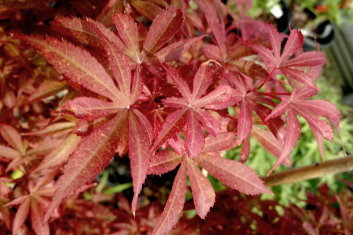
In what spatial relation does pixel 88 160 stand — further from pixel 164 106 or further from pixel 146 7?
pixel 146 7

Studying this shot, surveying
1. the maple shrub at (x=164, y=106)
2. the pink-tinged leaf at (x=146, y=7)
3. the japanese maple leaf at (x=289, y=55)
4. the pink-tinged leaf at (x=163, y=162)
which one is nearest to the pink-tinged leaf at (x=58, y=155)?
the maple shrub at (x=164, y=106)

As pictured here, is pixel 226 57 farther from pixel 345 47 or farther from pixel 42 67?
pixel 345 47

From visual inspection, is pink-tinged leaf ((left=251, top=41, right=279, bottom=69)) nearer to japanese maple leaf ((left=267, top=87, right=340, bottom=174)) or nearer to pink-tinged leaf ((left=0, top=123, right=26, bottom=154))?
japanese maple leaf ((left=267, top=87, right=340, bottom=174))

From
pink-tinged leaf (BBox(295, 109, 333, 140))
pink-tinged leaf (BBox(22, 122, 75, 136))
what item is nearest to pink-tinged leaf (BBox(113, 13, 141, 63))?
pink-tinged leaf (BBox(22, 122, 75, 136))

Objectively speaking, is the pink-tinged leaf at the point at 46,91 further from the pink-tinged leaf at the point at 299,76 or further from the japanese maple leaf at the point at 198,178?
the pink-tinged leaf at the point at 299,76

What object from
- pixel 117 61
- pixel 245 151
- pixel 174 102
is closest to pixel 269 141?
pixel 245 151

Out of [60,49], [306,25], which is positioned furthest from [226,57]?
[306,25]
